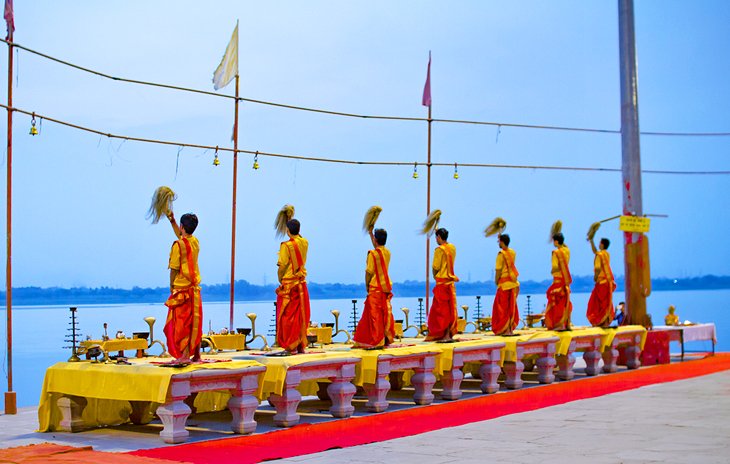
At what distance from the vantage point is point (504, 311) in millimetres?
14344

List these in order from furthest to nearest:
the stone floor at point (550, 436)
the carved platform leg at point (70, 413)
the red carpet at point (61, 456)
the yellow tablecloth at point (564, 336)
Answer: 1. the yellow tablecloth at point (564, 336)
2. the carved platform leg at point (70, 413)
3. the stone floor at point (550, 436)
4. the red carpet at point (61, 456)

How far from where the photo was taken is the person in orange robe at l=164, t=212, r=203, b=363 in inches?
370

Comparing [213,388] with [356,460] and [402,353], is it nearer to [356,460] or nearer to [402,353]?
[356,460]

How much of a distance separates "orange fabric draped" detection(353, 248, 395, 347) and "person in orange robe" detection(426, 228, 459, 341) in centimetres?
134

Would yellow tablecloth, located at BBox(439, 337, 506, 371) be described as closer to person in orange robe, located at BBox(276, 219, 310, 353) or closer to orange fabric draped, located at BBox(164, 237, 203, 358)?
person in orange robe, located at BBox(276, 219, 310, 353)

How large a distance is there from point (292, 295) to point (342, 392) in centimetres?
115

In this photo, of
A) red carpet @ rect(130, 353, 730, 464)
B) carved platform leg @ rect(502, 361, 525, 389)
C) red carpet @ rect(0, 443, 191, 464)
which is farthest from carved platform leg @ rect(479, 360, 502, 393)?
red carpet @ rect(0, 443, 191, 464)

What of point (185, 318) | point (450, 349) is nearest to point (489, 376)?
point (450, 349)

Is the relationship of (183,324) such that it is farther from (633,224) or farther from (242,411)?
(633,224)

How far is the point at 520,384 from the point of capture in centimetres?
1361

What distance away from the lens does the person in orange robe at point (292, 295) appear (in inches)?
417

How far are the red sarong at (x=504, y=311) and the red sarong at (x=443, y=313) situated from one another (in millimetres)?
1400

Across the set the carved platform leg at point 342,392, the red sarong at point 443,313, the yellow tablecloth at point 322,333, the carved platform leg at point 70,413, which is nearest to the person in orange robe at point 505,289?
the red sarong at point 443,313

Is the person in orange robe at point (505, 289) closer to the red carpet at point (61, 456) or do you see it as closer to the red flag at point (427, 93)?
the red flag at point (427, 93)
